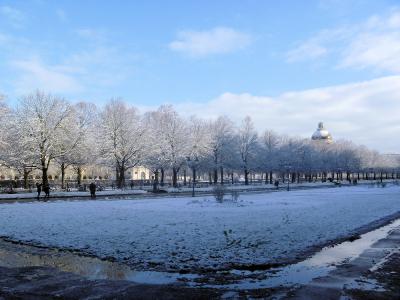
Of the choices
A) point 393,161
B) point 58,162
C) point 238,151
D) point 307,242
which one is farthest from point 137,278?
point 393,161

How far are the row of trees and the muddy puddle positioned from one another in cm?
3979

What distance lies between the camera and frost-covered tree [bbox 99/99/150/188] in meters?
62.3

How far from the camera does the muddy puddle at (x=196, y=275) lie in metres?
10.7

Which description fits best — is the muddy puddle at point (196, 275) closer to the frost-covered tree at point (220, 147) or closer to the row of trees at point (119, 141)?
the row of trees at point (119, 141)

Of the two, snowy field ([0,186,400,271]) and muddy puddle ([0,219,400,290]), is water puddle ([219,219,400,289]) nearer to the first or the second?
muddy puddle ([0,219,400,290])

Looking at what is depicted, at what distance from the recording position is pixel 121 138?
208 ft

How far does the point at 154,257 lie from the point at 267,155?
82353 millimetres

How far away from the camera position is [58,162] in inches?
2409

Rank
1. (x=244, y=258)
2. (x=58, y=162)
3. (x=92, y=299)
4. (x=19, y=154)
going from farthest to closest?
(x=58, y=162) < (x=19, y=154) < (x=244, y=258) < (x=92, y=299)

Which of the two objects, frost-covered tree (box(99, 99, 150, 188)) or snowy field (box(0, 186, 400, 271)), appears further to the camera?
frost-covered tree (box(99, 99, 150, 188))

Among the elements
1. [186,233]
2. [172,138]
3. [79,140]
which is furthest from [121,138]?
[186,233]

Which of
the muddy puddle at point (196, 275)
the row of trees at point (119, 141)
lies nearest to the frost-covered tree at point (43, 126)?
the row of trees at point (119, 141)

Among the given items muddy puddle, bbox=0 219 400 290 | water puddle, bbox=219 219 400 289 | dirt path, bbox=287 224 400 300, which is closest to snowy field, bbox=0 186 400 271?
muddy puddle, bbox=0 219 400 290

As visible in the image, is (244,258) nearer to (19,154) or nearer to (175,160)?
(19,154)
